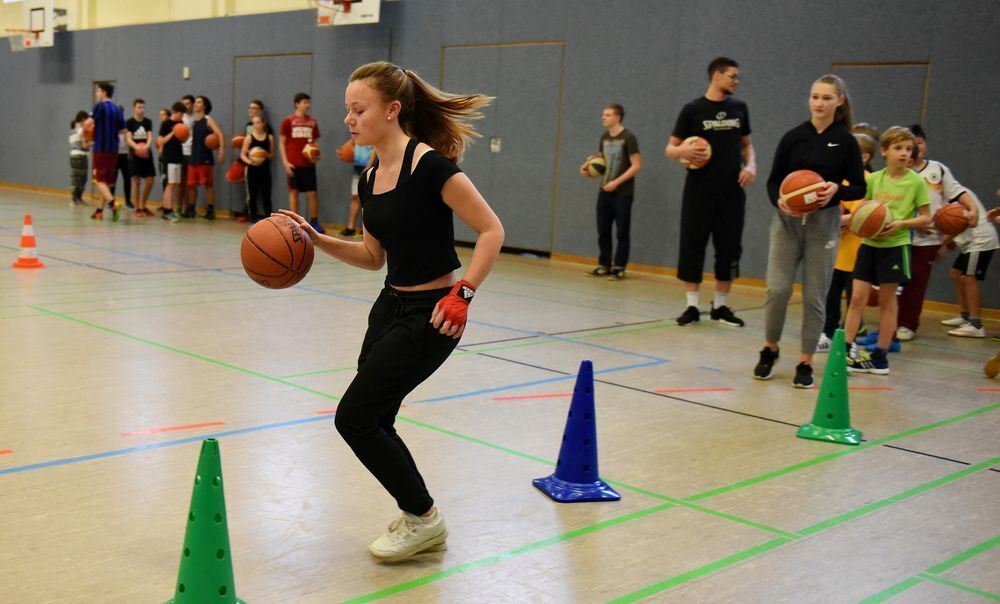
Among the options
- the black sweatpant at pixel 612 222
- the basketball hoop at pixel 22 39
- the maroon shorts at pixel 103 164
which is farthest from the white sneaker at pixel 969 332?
the basketball hoop at pixel 22 39

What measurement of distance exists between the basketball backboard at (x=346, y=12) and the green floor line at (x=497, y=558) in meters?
12.3

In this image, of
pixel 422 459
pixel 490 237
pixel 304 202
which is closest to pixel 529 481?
pixel 422 459

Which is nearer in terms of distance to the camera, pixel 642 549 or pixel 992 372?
pixel 642 549

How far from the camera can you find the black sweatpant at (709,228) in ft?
27.1

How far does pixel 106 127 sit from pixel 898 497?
13.6 metres

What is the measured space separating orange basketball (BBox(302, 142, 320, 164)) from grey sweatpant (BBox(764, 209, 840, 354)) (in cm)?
987

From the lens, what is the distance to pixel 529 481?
4188mm

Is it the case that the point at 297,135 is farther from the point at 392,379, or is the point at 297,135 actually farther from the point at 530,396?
the point at 392,379

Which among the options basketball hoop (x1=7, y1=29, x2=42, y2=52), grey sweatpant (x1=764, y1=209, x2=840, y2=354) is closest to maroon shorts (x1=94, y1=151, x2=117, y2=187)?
basketball hoop (x1=7, y1=29, x2=42, y2=52)

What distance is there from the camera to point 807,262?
240 inches

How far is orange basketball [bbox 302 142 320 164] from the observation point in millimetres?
14773

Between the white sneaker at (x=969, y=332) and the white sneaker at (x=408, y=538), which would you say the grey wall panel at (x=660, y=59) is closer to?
the white sneaker at (x=969, y=332)

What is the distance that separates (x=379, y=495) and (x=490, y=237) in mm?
1315

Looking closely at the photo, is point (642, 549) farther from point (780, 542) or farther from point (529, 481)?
point (529, 481)
